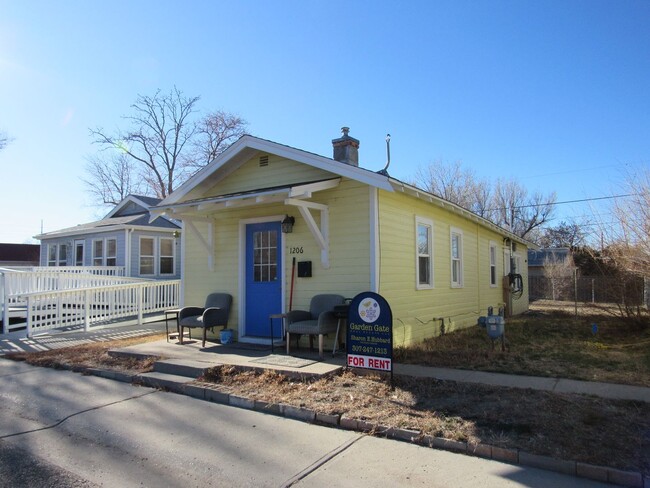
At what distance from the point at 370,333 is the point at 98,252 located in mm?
16503

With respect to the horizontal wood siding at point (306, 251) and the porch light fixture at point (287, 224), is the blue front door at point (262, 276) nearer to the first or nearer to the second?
the horizontal wood siding at point (306, 251)

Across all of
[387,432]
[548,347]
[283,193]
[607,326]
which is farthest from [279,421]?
[607,326]

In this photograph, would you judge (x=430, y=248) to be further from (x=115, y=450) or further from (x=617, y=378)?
(x=115, y=450)

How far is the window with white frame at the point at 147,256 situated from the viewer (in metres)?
18.2

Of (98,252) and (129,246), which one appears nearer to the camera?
(129,246)

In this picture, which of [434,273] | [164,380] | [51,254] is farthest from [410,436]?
[51,254]

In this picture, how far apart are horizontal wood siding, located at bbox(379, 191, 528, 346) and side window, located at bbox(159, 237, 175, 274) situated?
1207 centimetres

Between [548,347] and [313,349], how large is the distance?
15.5 feet

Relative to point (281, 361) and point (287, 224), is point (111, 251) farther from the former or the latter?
point (281, 361)

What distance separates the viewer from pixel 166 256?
1900cm

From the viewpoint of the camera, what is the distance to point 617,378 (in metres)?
6.22

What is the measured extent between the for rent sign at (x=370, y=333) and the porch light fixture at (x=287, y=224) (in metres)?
3.10

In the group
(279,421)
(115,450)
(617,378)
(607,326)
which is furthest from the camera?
(607,326)

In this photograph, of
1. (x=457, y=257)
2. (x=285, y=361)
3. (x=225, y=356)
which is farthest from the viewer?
(x=457, y=257)
